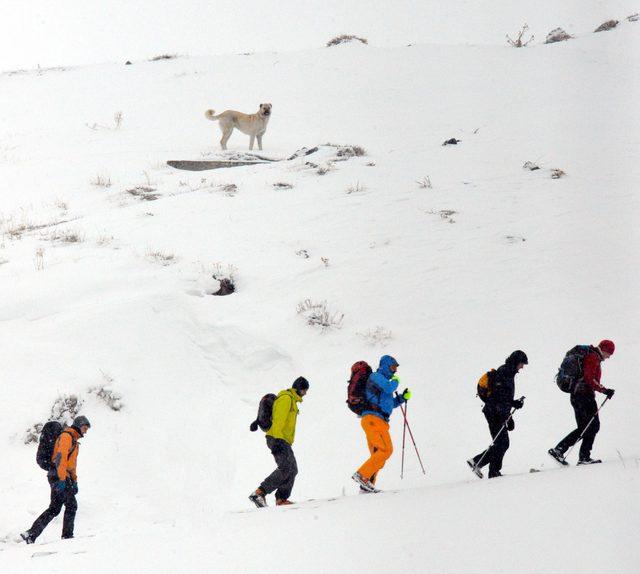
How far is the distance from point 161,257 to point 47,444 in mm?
5571

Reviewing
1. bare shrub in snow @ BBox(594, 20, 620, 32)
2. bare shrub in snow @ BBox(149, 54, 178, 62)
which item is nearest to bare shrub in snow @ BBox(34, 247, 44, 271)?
bare shrub in snow @ BBox(149, 54, 178, 62)

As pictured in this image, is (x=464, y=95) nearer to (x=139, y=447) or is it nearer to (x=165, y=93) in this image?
(x=165, y=93)

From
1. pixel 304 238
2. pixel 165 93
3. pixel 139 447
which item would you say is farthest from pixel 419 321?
pixel 165 93

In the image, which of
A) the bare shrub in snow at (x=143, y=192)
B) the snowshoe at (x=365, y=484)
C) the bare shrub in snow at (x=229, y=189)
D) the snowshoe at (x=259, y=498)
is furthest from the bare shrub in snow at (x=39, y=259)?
the snowshoe at (x=365, y=484)

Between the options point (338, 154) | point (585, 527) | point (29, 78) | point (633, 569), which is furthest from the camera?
point (29, 78)

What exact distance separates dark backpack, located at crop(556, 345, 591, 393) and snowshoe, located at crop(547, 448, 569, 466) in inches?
28.4

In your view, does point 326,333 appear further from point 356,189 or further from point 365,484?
point 356,189

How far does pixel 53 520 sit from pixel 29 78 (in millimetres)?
27843

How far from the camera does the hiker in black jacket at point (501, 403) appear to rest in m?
7.12

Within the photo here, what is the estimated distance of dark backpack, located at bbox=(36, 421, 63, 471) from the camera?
666 centimetres

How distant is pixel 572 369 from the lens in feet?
23.4

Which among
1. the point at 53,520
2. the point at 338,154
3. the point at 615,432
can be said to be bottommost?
the point at 53,520

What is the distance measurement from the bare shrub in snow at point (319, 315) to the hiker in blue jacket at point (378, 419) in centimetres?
353

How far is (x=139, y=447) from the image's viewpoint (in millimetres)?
8320
